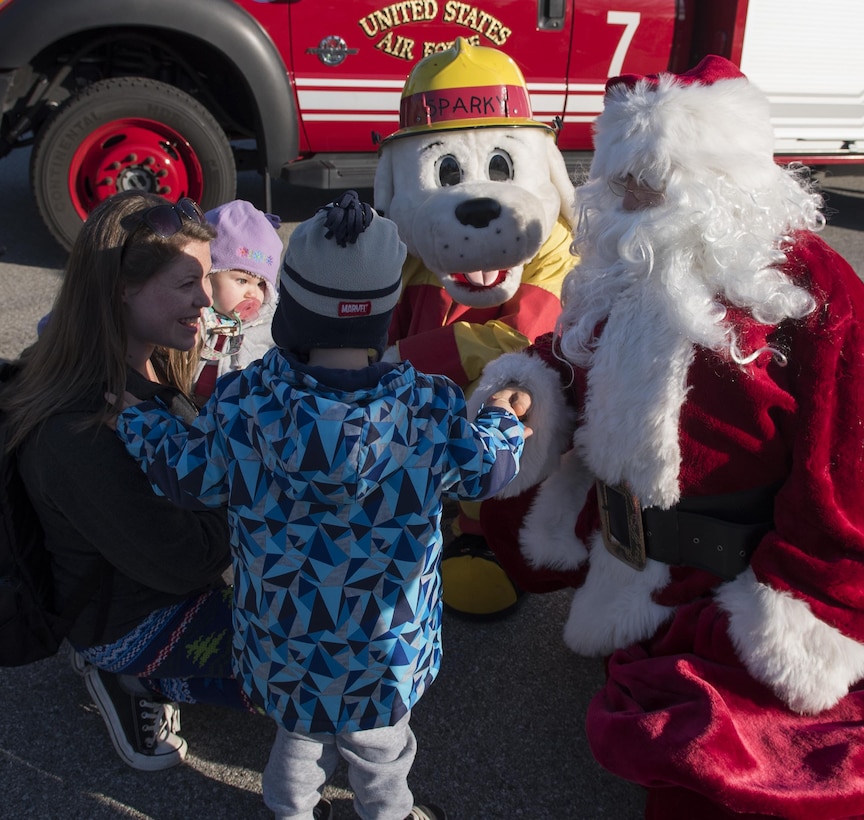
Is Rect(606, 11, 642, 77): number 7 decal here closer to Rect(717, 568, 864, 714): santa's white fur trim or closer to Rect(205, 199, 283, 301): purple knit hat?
Rect(205, 199, 283, 301): purple knit hat

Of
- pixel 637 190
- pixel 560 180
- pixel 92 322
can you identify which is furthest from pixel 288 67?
pixel 637 190

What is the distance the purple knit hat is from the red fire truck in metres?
2.66

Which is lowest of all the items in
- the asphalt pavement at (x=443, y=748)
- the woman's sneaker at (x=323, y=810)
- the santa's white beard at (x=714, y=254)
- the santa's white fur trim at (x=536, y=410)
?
the asphalt pavement at (x=443, y=748)

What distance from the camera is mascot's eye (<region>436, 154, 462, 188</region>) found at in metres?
2.72

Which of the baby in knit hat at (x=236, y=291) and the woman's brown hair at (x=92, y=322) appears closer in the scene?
the woman's brown hair at (x=92, y=322)

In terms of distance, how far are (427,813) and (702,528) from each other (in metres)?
0.91

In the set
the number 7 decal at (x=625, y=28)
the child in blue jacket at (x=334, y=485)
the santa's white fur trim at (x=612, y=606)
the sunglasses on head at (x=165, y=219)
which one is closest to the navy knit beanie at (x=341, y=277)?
the child in blue jacket at (x=334, y=485)

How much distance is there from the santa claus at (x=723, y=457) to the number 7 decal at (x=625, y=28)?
369 cm

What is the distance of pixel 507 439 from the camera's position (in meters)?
1.75

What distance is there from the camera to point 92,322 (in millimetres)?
1958

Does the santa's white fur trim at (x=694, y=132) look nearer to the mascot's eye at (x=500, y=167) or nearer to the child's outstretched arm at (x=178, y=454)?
the mascot's eye at (x=500, y=167)

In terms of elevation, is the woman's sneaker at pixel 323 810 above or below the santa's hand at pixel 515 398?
below

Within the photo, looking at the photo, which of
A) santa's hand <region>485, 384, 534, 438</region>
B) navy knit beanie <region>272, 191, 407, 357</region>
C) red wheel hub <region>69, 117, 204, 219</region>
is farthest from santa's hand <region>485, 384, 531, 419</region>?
red wheel hub <region>69, 117, 204, 219</region>

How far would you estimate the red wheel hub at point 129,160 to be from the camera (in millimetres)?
5031
